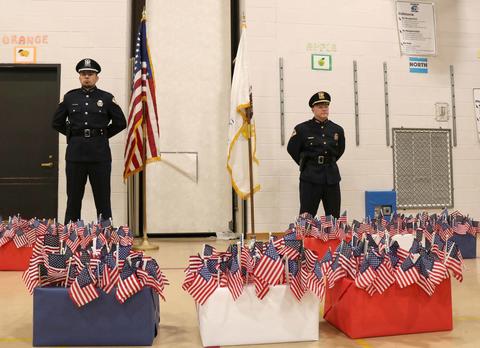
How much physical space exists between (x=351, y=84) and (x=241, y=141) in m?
1.56

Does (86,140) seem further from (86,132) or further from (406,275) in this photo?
(406,275)

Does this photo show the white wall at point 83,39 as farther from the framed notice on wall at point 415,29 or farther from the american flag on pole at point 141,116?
the framed notice on wall at point 415,29

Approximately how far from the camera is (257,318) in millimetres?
1751

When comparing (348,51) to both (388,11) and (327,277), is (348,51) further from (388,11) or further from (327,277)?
(327,277)

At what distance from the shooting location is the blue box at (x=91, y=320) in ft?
5.53

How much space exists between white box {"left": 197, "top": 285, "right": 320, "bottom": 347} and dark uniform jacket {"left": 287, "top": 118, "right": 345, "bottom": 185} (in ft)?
8.63

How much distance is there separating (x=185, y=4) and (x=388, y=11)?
93.0 inches

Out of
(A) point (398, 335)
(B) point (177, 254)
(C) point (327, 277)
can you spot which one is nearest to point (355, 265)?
(C) point (327, 277)

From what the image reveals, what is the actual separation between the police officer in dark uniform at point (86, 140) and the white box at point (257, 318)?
108 inches

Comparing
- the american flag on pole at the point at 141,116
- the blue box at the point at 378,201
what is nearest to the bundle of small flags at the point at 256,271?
the american flag on pole at the point at 141,116

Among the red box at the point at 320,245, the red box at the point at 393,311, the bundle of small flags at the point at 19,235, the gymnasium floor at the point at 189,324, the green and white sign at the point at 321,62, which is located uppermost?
the green and white sign at the point at 321,62

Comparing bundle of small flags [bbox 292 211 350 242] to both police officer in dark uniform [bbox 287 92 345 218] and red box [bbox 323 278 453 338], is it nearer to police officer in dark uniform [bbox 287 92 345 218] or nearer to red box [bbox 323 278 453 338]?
police officer in dark uniform [bbox 287 92 345 218]

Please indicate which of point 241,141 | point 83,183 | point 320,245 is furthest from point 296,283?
point 241,141

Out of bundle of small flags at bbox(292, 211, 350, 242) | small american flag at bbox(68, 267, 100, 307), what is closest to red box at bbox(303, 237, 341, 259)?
bundle of small flags at bbox(292, 211, 350, 242)
